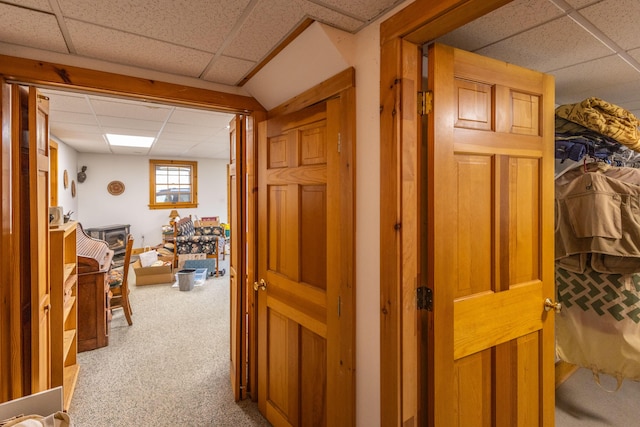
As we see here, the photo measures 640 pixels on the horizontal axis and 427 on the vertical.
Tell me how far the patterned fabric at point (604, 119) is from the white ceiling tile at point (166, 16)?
200 cm

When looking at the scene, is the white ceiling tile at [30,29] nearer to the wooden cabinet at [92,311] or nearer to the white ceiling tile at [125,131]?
the wooden cabinet at [92,311]

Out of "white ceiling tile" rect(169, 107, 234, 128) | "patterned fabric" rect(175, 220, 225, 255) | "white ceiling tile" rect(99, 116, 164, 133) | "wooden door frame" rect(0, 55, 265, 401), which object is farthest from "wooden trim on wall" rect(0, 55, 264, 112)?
"patterned fabric" rect(175, 220, 225, 255)

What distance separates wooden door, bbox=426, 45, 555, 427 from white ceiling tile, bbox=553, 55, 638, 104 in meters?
0.44

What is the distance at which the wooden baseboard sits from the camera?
2518 millimetres

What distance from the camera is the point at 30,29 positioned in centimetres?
142

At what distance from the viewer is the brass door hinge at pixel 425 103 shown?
1261 millimetres

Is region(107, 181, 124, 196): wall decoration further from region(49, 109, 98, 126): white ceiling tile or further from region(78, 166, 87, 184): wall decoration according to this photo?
region(49, 109, 98, 126): white ceiling tile

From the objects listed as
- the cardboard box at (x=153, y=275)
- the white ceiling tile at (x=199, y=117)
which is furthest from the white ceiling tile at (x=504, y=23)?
the cardboard box at (x=153, y=275)

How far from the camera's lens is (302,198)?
1.79 metres

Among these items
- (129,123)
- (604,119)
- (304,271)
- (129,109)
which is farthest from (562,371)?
(129,123)

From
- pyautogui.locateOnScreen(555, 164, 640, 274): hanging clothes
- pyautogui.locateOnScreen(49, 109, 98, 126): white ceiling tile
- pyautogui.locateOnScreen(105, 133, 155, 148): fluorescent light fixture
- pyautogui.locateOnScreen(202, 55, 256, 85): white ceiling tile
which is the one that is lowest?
pyautogui.locateOnScreen(555, 164, 640, 274): hanging clothes

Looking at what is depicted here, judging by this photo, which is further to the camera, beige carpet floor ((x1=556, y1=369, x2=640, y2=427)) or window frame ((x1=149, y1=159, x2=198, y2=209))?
window frame ((x1=149, y1=159, x2=198, y2=209))

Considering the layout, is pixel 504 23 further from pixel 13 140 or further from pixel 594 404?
pixel 594 404

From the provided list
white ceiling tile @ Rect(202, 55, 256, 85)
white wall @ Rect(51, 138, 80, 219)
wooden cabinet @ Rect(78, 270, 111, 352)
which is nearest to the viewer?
white ceiling tile @ Rect(202, 55, 256, 85)
